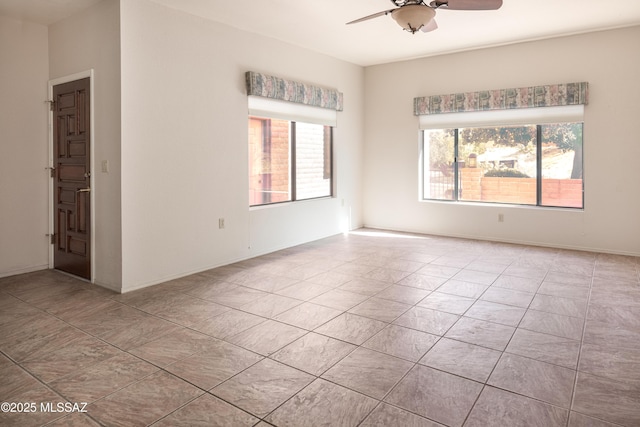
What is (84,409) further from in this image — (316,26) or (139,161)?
(316,26)

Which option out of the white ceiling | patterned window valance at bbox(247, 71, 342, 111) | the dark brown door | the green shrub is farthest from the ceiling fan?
the green shrub

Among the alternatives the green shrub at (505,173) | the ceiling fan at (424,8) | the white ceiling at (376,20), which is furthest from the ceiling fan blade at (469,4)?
the green shrub at (505,173)

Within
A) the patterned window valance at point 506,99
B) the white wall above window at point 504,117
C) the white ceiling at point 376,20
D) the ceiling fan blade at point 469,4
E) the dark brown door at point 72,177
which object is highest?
the white ceiling at point 376,20

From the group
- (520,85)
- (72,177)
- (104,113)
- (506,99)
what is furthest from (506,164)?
(72,177)

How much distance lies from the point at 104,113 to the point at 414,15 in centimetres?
291

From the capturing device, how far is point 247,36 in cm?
520

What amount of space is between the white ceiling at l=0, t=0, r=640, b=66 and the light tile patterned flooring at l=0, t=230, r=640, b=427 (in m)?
2.71

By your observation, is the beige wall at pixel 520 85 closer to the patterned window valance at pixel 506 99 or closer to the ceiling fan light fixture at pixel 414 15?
the patterned window valance at pixel 506 99

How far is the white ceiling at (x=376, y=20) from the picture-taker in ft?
14.3

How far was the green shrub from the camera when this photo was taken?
20.4 feet

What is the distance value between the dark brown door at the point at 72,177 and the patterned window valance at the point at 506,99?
4.62m

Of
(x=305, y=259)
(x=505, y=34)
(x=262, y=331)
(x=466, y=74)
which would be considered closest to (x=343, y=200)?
(x=305, y=259)

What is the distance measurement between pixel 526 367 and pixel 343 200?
15.7 feet

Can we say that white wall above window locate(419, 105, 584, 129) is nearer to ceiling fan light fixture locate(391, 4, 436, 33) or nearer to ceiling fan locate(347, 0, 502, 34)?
ceiling fan locate(347, 0, 502, 34)
